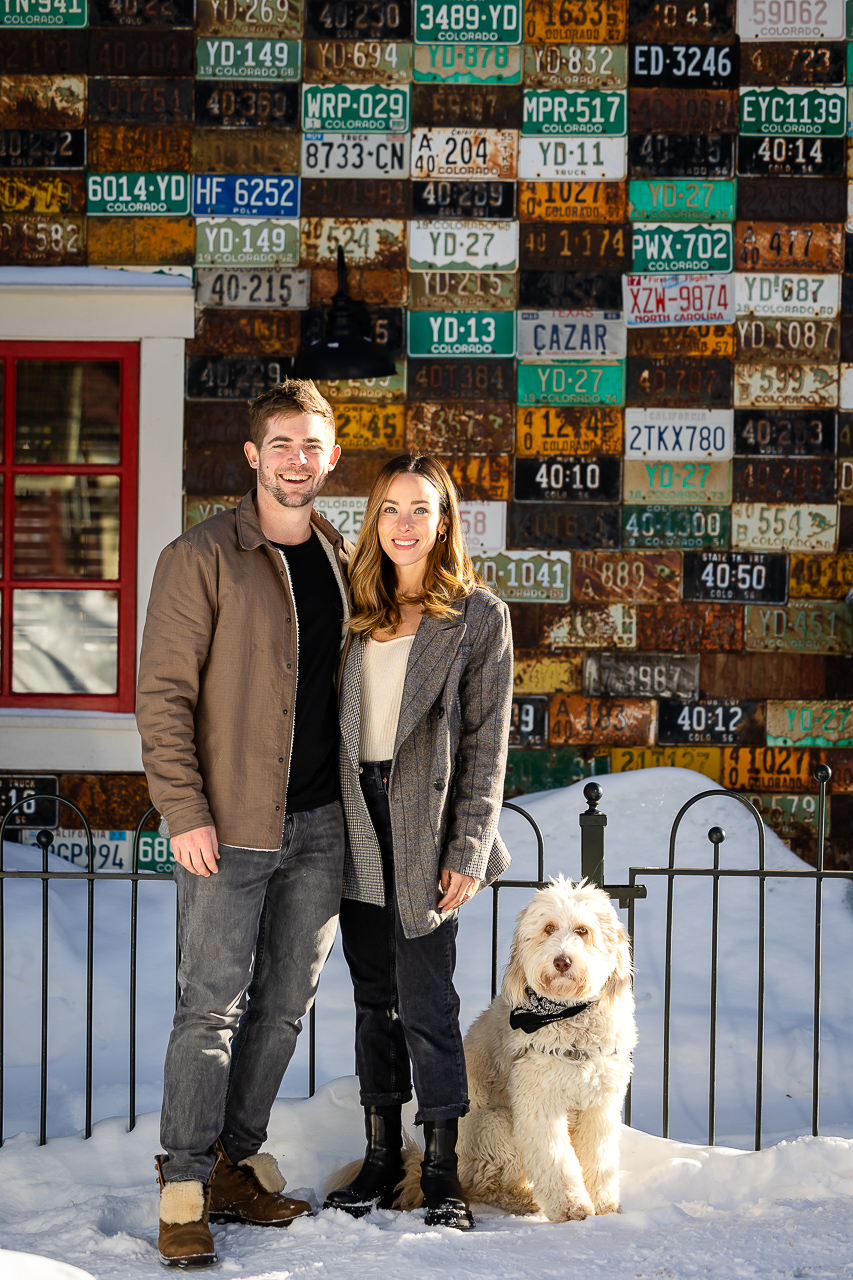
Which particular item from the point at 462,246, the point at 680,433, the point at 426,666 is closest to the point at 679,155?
the point at 462,246

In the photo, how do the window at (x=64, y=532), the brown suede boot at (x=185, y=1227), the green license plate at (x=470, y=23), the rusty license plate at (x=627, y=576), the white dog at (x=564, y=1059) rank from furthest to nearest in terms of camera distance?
the window at (x=64, y=532)
the rusty license plate at (x=627, y=576)
the green license plate at (x=470, y=23)
the white dog at (x=564, y=1059)
the brown suede boot at (x=185, y=1227)

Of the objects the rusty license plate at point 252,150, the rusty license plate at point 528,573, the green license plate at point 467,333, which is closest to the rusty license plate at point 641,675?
the rusty license plate at point 528,573

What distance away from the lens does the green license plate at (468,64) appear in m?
5.40

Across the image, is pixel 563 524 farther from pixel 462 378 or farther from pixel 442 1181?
pixel 442 1181

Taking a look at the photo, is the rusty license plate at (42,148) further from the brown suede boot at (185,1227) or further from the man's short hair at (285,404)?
the brown suede boot at (185,1227)

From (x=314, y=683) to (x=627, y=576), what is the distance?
10.3 feet

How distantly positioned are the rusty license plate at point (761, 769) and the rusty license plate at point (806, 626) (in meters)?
0.55

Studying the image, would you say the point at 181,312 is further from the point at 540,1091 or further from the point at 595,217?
the point at 540,1091

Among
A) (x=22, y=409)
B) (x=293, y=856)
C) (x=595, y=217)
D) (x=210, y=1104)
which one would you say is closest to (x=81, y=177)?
(x=22, y=409)

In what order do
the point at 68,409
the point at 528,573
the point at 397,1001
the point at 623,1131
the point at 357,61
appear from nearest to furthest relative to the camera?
the point at 397,1001 → the point at 623,1131 → the point at 357,61 → the point at 528,573 → the point at 68,409

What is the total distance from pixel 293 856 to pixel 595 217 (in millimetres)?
4082

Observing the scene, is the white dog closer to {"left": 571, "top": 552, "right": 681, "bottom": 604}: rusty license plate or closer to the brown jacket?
the brown jacket

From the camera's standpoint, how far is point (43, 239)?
5504 millimetres

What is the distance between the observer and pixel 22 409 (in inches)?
221
